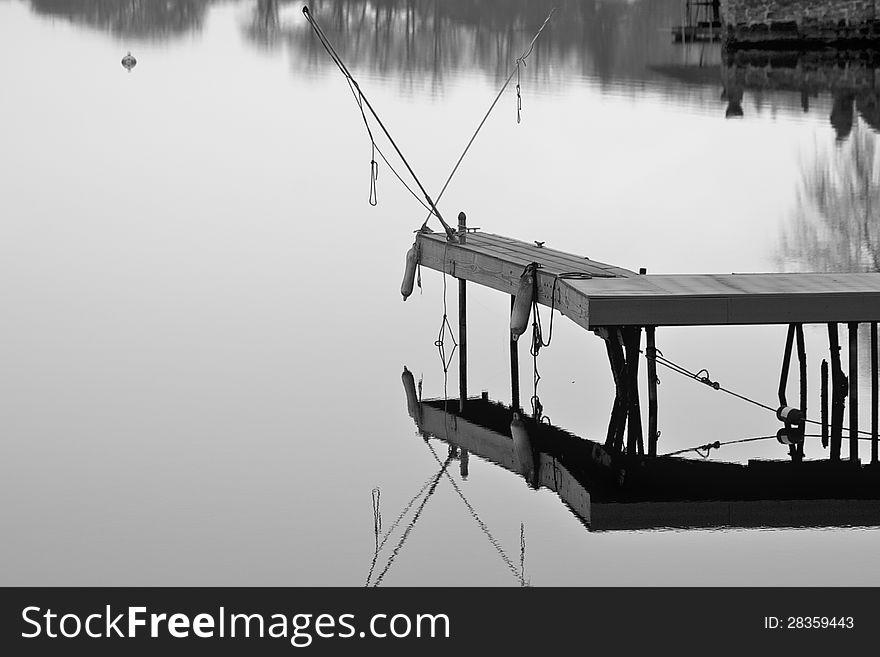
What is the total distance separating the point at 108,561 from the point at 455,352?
285 inches

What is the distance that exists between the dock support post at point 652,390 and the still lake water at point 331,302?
251 millimetres

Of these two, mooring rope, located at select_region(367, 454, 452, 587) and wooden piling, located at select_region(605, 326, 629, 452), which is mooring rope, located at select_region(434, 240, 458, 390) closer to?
wooden piling, located at select_region(605, 326, 629, 452)

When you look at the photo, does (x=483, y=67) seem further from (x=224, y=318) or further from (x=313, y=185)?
(x=224, y=318)

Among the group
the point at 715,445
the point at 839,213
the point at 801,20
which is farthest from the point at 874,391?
the point at 801,20

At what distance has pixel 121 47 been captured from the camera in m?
72.8

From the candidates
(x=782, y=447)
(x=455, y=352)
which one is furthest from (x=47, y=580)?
(x=455, y=352)

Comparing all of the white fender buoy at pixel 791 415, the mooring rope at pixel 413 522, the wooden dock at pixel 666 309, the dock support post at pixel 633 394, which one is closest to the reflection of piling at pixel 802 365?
the wooden dock at pixel 666 309

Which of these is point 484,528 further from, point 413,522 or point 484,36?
point 484,36

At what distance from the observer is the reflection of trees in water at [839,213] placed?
82.7 feet

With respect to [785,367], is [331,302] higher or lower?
lower

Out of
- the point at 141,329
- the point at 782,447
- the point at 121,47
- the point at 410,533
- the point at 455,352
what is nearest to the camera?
the point at 410,533

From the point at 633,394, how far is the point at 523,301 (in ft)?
4.29

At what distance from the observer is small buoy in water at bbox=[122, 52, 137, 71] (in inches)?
2464

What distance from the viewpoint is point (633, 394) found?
15242 mm
